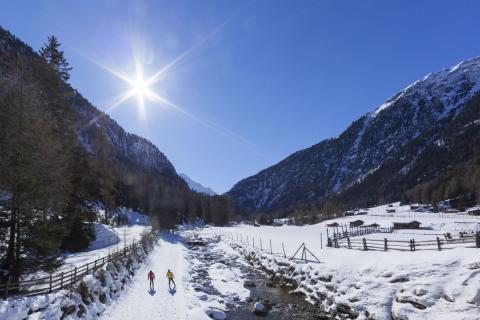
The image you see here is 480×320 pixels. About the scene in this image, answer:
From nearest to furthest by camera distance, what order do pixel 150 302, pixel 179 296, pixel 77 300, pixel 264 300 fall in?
1. pixel 77 300
2. pixel 150 302
3. pixel 264 300
4. pixel 179 296

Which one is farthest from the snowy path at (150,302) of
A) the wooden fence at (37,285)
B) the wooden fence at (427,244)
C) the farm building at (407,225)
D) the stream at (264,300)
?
the farm building at (407,225)

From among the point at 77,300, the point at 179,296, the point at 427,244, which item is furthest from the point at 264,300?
the point at 427,244

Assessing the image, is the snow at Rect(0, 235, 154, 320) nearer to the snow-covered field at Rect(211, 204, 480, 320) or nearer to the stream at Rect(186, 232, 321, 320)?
the stream at Rect(186, 232, 321, 320)

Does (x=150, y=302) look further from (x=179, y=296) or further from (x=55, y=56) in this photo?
(x=55, y=56)

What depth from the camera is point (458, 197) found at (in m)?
131

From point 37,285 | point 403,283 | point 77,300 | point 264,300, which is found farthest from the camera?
point 264,300

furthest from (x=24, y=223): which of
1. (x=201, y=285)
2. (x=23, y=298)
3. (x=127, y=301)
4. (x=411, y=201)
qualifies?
(x=411, y=201)

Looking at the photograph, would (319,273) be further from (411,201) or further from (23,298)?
(411,201)

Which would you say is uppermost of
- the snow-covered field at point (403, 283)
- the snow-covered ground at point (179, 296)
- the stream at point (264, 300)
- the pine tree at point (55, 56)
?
the pine tree at point (55, 56)

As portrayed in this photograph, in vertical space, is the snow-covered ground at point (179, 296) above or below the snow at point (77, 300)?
below

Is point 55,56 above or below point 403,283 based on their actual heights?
above

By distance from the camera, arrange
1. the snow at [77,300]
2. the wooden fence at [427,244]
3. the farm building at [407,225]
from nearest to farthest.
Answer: the snow at [77,300]
the wooden fence at [427,244]
the farm building at [407,225]

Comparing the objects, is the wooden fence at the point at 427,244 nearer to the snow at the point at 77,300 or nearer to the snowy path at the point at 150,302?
the snowy path at the point at 150,302

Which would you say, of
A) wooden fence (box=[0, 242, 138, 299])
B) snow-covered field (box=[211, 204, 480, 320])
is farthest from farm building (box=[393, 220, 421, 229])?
wooden fence (box=[0, 242, 138, 299])
